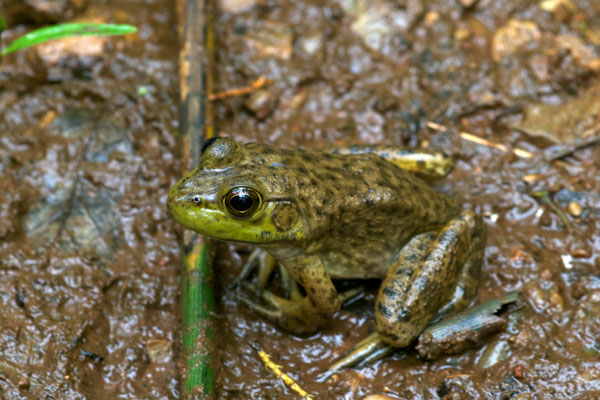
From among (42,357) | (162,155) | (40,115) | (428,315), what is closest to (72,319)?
(42,357)

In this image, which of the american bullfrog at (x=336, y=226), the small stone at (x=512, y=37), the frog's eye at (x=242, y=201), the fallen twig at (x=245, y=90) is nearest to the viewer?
the frog's eye at (x=242, y=201)

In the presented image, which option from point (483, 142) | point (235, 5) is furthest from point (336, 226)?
point (235, 5)

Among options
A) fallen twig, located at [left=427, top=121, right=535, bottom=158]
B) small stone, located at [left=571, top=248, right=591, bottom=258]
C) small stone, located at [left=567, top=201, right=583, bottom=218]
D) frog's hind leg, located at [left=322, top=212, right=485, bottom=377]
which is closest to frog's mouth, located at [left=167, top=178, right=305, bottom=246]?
frog's hind leg, located at [left=322, top=212, right=485, bottom=377]

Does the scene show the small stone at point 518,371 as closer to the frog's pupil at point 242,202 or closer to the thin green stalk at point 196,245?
the thin green stalk at point 196,245

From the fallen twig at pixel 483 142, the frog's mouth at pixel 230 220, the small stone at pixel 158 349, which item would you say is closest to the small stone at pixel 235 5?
Answer: the fallen twig at pixel 483 142

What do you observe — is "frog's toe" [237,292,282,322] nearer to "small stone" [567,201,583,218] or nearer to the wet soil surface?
the wet soil surface

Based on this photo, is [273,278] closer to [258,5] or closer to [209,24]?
[209,24]

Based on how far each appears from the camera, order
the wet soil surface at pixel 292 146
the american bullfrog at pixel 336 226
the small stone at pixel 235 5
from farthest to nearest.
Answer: the small stone at pixel 235 5 < the wet soil surface at pixel 292 146 < the american bullfrog at pixel 336 226
